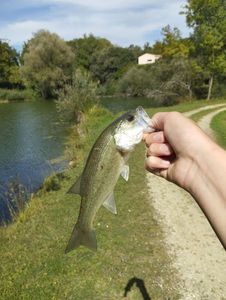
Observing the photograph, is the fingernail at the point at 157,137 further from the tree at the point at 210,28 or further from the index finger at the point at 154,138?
the tree at the point at 210,28

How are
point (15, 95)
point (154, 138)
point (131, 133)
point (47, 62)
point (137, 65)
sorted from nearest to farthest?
point (131, 133)
point (154, 138)
point (47, 62)
point (15, 95)
point (137, 65)

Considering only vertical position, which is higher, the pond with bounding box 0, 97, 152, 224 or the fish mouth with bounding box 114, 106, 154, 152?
the fish mouth with bounding box 114, 106, 154, 152

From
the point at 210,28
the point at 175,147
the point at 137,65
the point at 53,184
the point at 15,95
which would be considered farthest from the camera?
the point at 137,65

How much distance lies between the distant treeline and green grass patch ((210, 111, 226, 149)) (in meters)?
8.79

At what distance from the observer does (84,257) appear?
22.6ft

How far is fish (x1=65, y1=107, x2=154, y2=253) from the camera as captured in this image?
2275mm

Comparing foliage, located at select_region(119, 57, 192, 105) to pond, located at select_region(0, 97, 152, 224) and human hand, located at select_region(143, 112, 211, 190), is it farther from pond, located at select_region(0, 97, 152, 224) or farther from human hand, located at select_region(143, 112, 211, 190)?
human hand, located at select_region(143, 112, 211, 190)

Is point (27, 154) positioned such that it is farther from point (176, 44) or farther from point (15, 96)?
point (15, 96)

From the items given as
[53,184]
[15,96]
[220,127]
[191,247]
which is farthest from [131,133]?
[15,96]

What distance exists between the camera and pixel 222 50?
3456 centimetres

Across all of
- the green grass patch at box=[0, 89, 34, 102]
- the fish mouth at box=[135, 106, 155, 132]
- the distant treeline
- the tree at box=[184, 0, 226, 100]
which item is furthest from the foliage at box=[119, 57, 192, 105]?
the fish mouth at box=[135, 106, 155, 132]

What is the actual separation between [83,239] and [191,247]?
4856 mm

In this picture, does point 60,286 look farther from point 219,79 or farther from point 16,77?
point 16,77

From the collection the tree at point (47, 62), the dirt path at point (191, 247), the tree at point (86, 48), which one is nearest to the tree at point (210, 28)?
the dirt path at point (191, 247)
